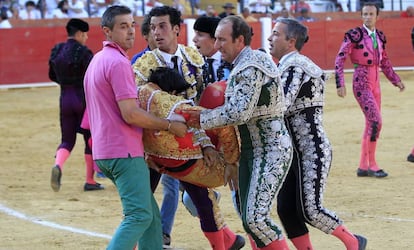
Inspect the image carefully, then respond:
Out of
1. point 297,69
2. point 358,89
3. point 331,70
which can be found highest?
point 297,69

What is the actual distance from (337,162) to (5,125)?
5435mm

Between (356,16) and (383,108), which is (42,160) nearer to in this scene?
(383,108)

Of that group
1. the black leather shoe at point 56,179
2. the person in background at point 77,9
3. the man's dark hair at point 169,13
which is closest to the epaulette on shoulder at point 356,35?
the black leather shoe at point 56,179

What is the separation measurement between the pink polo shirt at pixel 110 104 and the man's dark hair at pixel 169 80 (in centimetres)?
31

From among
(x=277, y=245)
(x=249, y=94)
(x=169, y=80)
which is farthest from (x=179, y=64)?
(x=277, y=245)

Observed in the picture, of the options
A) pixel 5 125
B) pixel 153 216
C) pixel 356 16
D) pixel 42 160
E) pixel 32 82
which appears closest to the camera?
pixel 153 216

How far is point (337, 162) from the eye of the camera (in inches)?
418

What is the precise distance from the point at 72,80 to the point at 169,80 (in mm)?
3955

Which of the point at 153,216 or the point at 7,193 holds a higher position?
the point at 153,216

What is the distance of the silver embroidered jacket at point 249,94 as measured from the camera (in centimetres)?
498

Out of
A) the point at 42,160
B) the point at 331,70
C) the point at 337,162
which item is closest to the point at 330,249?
the point at 337,162

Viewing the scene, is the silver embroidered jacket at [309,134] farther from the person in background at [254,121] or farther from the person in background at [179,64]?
the person in background at [179,64]

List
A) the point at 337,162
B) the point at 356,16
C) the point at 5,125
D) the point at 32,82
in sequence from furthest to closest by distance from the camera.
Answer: the point at 356,16 < the point at 32,82 < the point at 5,125 < the point at 337,162

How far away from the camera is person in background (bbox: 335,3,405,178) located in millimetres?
9555
